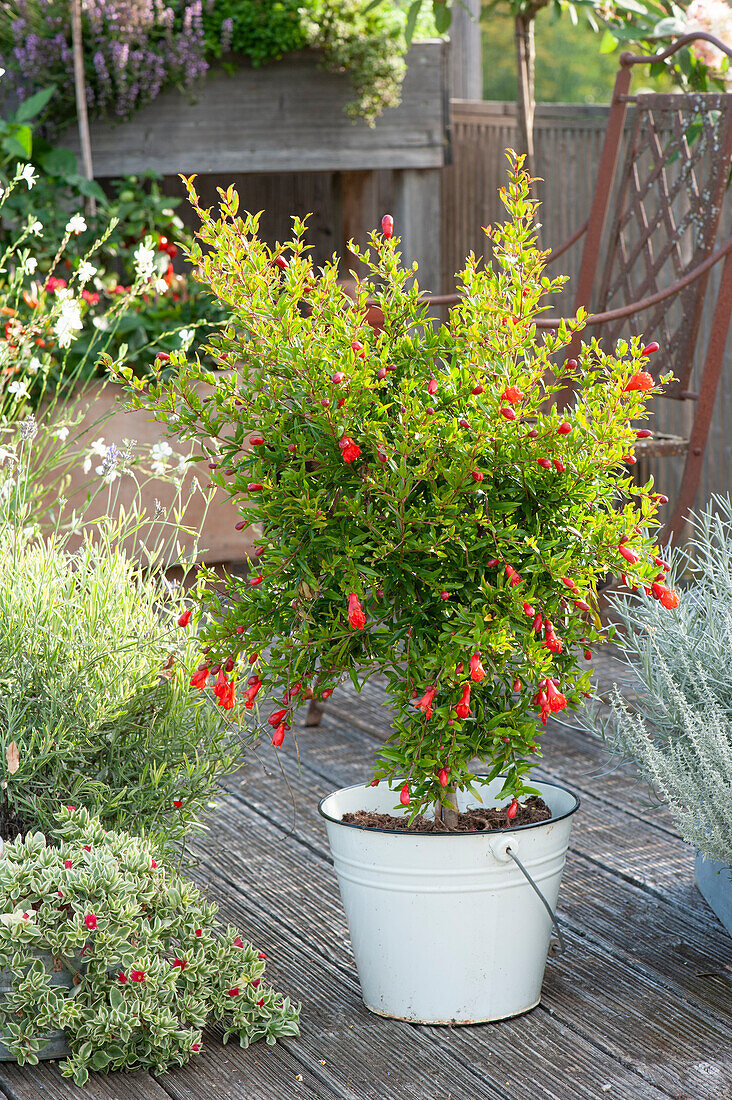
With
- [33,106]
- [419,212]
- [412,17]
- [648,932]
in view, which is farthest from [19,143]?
[648,932]

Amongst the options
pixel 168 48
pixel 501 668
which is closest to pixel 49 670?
pixel 501 668

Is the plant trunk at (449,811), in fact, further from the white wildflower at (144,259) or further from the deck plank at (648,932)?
the white wildflower at (144,259)

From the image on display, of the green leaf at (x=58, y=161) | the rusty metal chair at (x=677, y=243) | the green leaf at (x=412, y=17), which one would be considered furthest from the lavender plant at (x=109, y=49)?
the rusty metal chair at (x=677, y=243)

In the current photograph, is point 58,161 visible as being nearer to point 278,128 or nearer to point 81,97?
point 81,97

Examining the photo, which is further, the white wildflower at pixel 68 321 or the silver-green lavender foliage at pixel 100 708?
the white wildflower at pixel 68 321

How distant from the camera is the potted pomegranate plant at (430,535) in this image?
1591 millimetres

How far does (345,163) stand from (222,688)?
306cm

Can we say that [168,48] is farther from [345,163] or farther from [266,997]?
[266,997]

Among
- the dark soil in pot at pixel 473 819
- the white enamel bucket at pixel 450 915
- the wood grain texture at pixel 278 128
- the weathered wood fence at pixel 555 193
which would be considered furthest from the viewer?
the wood grain texture at pixel 278 128

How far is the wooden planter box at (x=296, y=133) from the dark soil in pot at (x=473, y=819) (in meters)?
2.75

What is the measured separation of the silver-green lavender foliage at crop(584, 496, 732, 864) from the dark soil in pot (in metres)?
0.18

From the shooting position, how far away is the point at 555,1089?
5.37 ft

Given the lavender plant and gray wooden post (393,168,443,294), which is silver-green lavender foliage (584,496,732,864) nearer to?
gray wooden post (393,168,443,294)

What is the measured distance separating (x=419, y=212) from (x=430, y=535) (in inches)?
122
